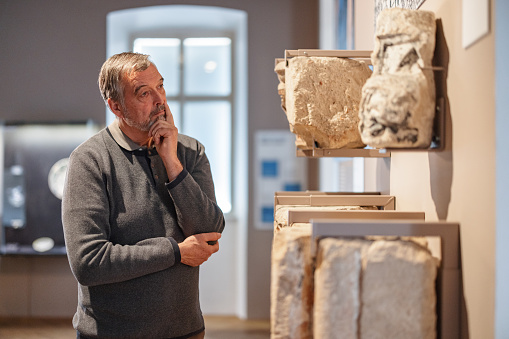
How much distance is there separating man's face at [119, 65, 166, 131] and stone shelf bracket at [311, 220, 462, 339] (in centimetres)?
91

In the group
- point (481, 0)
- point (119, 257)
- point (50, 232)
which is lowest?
point (50, 232)

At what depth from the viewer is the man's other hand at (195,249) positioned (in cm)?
199

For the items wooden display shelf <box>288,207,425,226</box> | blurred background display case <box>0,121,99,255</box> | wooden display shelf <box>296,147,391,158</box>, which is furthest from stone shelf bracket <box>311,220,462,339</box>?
blurred background display case <box>0,121,99,255</box>

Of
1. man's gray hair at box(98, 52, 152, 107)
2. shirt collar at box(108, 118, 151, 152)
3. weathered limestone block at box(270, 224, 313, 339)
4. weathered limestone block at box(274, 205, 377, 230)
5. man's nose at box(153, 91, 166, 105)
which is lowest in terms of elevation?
weathered limestone block at box(270, 224, 313, 339)

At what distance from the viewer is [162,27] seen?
682 cm

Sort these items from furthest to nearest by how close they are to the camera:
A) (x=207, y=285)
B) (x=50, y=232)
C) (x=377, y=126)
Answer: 1. (x=207, y=285)
2. (x=50, y=232)
3. (x=377, y=126)

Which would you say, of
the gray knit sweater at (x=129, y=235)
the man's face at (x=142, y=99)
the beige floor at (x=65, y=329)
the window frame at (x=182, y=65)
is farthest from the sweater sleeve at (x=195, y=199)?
the window frame at (x=182, y=65)

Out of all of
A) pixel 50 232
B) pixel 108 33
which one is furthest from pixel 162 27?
pixel 50 232

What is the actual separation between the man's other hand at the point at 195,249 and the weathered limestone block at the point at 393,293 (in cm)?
77

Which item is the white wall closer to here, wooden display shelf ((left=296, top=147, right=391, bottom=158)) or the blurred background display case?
wooden display shelf ((left=296, top=147, right=391, bottom=158))

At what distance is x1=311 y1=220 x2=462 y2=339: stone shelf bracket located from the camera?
4.61 ft

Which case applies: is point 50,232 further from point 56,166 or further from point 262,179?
point 262,179

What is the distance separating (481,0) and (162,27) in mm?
5872

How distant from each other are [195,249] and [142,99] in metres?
0.59
